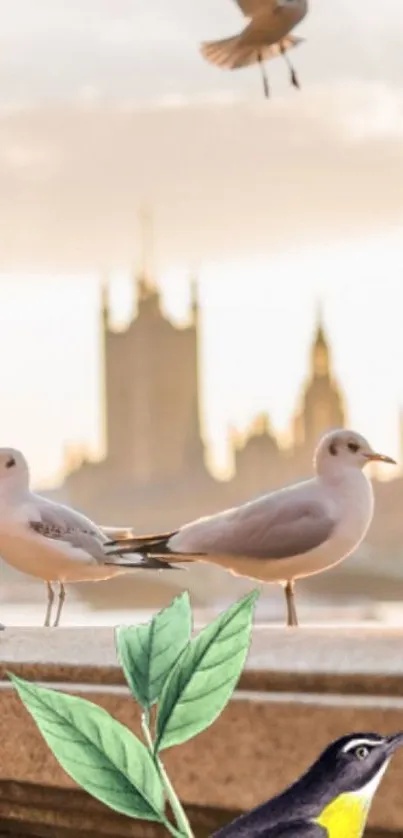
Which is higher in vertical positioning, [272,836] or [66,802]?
[272,836]

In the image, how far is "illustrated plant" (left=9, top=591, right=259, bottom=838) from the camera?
0.36 metres

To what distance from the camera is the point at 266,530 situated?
79 centimetres

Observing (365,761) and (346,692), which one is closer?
(365,761)

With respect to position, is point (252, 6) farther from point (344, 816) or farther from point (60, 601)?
point (344, 816)

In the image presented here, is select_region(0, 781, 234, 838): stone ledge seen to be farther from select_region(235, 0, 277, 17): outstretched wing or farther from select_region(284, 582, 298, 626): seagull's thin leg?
select_region(235, 0, 277, 17): outstretched wing

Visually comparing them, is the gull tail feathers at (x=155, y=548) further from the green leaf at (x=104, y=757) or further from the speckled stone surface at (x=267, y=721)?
the green leaf at (x=104, y=757)

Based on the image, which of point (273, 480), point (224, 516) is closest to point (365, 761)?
point (224, 516)

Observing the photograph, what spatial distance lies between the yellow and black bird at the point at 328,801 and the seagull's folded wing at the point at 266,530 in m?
0.40

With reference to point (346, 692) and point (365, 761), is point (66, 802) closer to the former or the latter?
point (346, 692)

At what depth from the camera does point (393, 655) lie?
1.82 feet

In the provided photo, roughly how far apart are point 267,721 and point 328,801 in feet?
0.55

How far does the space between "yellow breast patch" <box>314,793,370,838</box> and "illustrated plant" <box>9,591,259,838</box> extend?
44 millimetres

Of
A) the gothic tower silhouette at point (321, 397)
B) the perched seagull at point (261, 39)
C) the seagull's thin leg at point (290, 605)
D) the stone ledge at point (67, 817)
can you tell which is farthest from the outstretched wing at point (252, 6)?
the stone ledge at point (67, 817)

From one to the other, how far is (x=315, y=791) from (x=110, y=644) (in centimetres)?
33
